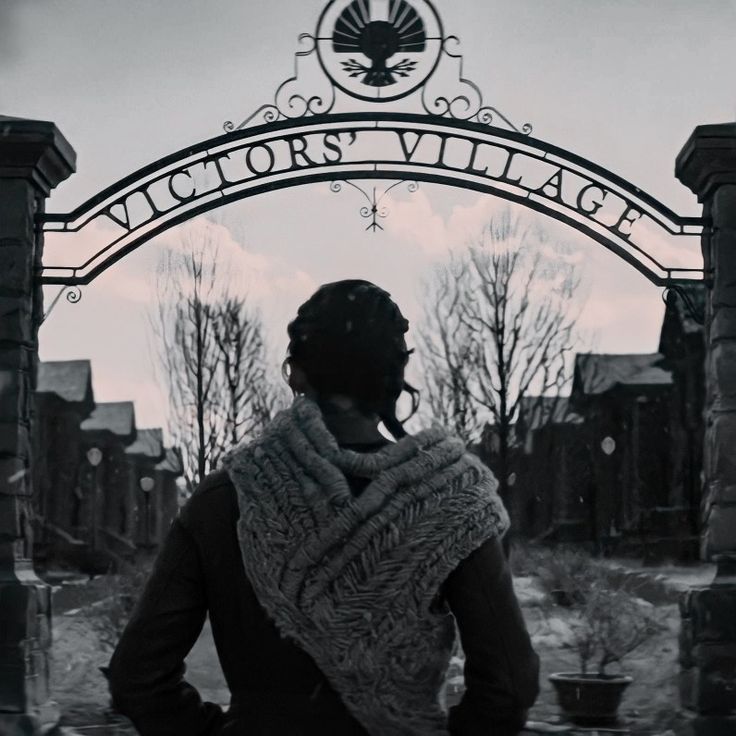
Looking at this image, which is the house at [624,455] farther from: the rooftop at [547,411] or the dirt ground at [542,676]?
the dirt ground at [542,676]

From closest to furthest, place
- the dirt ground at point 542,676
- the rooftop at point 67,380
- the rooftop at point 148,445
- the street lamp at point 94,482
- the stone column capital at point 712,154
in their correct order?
1. the stone column capital at point 712,154
2. the dirt ground at point 542,676
3. the street lamp at point 94,482
4. the rooftop at point 67,380
5. the rooftop at point 148,445

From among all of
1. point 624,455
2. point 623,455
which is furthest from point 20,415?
point 623,455

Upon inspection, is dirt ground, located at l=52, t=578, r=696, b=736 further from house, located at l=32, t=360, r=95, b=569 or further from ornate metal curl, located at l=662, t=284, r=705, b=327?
house, located at l=32, t=360, r=95, b=569

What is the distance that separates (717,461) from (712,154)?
2.07 metres

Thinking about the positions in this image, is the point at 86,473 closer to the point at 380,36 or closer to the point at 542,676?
the point at 542,676

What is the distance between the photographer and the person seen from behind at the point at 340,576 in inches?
90.9

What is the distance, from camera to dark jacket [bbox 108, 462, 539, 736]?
2.30m

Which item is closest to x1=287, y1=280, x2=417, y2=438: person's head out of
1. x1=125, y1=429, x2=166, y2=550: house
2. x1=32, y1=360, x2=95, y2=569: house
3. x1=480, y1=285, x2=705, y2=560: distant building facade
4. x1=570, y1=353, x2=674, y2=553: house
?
x1=480, y1=285, x2=705, y2=560: distant building facade

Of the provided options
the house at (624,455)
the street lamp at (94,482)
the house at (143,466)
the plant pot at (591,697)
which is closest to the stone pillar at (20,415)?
the plant pot at (591,697)

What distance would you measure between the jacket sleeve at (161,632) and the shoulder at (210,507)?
23 mm

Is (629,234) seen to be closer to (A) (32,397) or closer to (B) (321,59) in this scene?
(B) (321,59)

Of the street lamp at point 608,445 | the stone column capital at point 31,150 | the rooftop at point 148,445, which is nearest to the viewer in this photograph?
the stone column capital at point 31,150

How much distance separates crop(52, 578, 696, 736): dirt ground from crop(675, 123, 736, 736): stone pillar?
1.32ft

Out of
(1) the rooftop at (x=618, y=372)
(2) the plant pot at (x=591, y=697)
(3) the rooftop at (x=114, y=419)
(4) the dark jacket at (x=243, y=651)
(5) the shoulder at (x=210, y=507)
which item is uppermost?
(1) the rooftop at (x=618, y=372)
